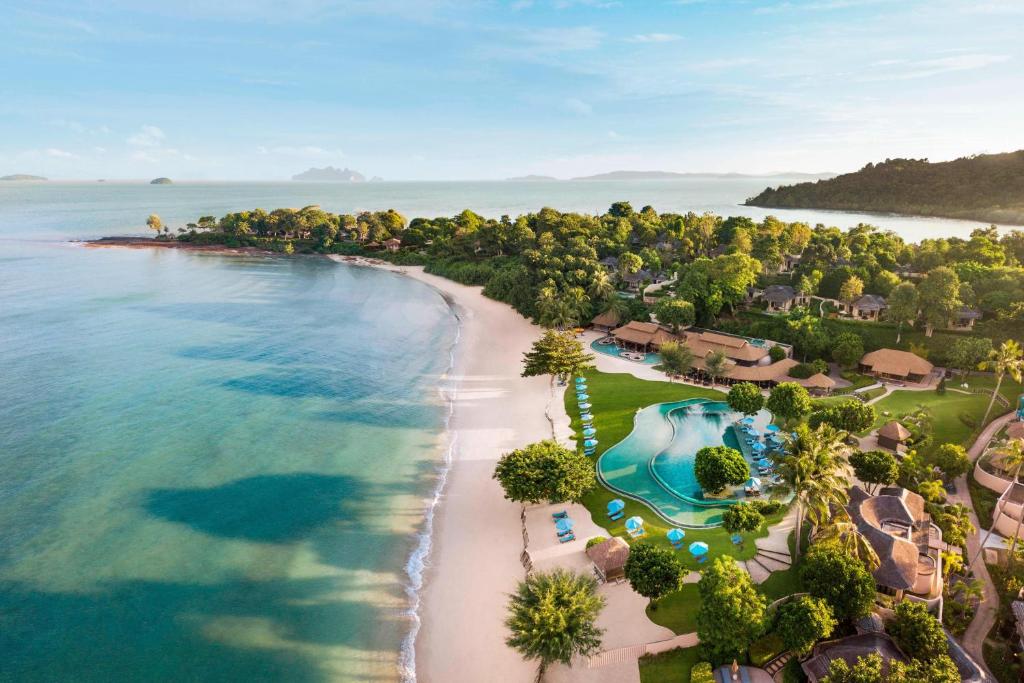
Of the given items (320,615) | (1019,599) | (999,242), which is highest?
(999,242)

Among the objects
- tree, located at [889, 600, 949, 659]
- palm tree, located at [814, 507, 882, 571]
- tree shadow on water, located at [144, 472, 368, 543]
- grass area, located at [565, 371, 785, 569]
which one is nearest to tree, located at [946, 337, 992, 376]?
grass area, located at [565, 371, 785, 569]

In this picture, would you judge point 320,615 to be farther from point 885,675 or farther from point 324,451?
point 885,675

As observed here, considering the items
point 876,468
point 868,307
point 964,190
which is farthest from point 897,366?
point 964,190

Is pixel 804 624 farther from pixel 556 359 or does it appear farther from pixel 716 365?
pixel 556 359

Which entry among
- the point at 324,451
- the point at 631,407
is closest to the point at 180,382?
the point at 324,451

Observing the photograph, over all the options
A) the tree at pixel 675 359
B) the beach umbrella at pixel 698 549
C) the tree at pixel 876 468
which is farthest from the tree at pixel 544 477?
the tree at pixel 675 359

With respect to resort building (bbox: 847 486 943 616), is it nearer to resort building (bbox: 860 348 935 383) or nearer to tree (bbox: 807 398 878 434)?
tree (bbox: 807 398 878 434)
